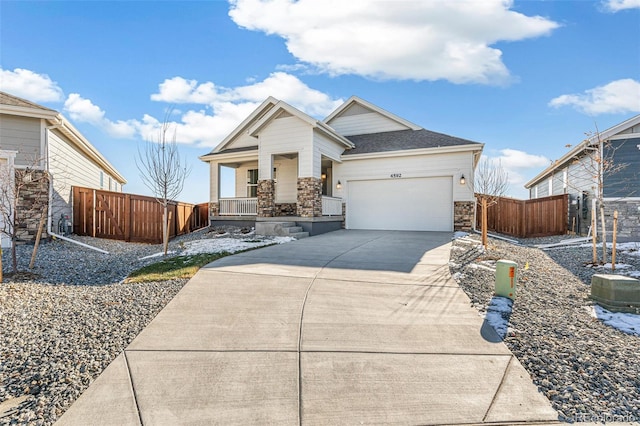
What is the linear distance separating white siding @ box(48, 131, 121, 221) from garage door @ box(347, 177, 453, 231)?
1098 cm

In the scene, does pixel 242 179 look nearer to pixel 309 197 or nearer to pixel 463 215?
pixel 309 197

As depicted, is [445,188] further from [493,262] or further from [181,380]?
[181,380]

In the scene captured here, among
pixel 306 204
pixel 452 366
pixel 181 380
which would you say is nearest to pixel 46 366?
pixel 181 380

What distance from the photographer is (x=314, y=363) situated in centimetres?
290

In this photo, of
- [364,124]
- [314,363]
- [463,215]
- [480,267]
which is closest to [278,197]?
[364,124]

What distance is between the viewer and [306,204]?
39.2ft

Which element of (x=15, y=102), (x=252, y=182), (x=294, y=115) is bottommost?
(x=252, y=182)

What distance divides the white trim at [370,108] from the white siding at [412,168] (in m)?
3.27

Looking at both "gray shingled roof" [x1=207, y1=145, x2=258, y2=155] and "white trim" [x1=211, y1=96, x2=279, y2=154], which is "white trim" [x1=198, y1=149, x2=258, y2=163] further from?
"white trim" [x1=211, y1=96, x2=279, y2=154]

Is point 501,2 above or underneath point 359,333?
above

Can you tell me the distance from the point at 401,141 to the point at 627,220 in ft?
28.4

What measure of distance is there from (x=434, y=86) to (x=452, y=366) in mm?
14363

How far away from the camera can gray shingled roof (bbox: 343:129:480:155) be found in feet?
43.0

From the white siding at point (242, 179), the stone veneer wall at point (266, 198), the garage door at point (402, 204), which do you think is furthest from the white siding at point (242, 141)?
the garage door at point (402, 204)
